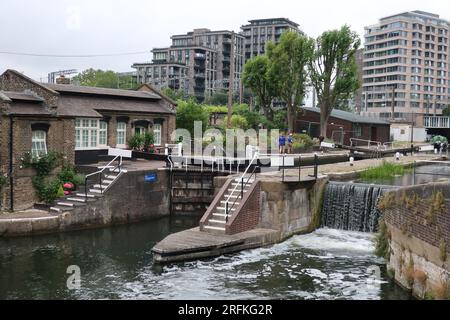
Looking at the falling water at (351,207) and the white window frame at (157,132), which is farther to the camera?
the white window frame at (157,132)

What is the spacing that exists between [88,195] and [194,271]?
9963mm

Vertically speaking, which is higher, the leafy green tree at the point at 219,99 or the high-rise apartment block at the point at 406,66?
the high-rise apartment block at the point at 406,66

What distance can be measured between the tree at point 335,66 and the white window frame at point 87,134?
25221 mm

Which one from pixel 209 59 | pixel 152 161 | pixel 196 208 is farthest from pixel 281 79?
pixel 209 59

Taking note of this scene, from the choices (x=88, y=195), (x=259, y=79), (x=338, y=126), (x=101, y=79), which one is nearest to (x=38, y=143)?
(x=88, y=195)

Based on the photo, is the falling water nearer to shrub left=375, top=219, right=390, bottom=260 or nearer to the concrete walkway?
the concrete walkway

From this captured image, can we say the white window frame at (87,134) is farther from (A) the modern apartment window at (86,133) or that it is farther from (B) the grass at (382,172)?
(B) the grass at (382,172)

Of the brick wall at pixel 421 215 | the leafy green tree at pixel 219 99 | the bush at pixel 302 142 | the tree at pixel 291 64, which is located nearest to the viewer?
the brick wall at pixel 421 215

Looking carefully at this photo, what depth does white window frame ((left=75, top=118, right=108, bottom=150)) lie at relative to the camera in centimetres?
3108

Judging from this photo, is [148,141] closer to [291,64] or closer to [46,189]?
[46,189]

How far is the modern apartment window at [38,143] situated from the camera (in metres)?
25.9

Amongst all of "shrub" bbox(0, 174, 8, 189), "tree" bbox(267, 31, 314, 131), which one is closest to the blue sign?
"shrub" bbox(0, 174, 8, 189)

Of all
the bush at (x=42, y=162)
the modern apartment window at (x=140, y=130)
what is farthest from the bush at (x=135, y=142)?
the bush at (x=42, y=162)

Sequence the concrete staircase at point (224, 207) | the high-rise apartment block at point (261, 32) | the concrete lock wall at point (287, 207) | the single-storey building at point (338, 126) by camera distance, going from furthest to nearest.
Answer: the high-rise apartment block at point (261, 32) → the single-storey building at point (338, 126) → the concrete lock wall at point (287, 207) → the concrete staircase at point (224, 207)
